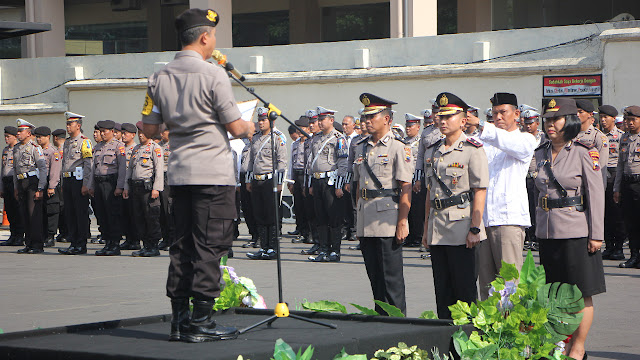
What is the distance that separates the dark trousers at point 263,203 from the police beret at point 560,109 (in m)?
7.07

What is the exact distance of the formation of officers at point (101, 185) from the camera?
14133 millimetres

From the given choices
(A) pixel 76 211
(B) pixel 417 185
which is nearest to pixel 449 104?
(B) pixel 417 185

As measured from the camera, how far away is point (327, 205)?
13.3m

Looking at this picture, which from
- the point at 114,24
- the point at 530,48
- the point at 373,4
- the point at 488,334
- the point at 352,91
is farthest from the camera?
the point at 114,24

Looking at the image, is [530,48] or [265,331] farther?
[530,48]

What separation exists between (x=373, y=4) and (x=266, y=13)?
3380mm

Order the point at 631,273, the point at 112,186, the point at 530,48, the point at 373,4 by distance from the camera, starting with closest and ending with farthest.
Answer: the point at 631,273, the point at 112,186, the point at 530,48, the point at 373,4

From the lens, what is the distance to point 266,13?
27.4 meters

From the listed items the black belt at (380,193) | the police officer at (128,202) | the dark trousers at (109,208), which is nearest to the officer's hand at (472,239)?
the black belt at (380,193)

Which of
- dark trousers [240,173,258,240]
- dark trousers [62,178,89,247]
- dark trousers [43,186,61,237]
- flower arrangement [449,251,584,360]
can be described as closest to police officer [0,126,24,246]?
dark trousers [43,186,61,237]

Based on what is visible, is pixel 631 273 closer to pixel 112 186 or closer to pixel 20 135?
pixel 112 186

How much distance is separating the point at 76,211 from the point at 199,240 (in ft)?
33.9

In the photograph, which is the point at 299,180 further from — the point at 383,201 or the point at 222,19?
the point at 383,201

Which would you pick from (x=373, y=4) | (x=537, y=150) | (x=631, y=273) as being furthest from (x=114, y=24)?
(x=537, y=150)
